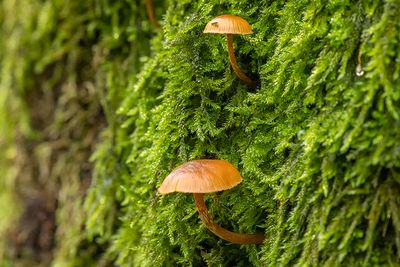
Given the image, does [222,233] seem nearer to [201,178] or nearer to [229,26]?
Answer: [201,178]

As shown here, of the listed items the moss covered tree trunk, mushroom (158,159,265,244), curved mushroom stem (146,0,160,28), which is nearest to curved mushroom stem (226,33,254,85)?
the moss covered tree trunk

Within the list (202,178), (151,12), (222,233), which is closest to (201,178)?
(202,178)

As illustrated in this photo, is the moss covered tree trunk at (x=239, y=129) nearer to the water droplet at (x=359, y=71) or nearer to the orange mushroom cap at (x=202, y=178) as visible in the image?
the water droplet at (x=359, y=71)

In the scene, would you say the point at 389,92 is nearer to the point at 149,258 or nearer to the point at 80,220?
the point at 149,258

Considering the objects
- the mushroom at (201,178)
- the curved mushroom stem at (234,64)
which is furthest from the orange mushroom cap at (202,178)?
the curved mushroom stem at (234,64)

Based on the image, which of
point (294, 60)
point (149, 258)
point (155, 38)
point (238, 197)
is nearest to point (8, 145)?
point (155, 38)

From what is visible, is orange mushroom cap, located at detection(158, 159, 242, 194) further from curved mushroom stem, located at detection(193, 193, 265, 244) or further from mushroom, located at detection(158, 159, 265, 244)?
curved mushroom stem, located at detection(193, 193, 265, 244)

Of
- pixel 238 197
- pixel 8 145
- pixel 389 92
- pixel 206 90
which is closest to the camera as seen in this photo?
pixel 389 92
